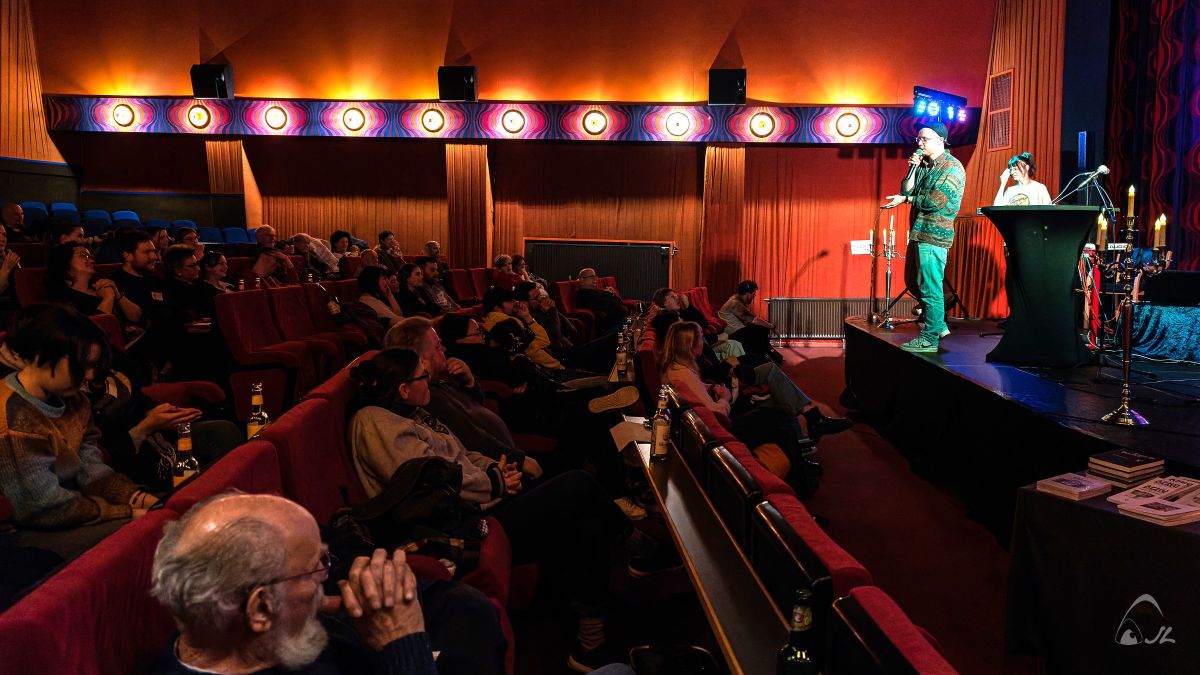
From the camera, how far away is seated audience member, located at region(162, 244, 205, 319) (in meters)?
4.98

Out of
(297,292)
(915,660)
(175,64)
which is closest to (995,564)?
(915,660)

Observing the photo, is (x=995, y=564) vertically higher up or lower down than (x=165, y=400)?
lower down

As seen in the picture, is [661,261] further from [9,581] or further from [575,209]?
[9,581]

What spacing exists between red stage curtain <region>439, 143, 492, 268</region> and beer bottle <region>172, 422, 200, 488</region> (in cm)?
904

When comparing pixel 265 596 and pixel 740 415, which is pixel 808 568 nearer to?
pixel 265 596

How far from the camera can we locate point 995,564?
3.49 meters

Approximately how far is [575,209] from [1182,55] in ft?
23.3

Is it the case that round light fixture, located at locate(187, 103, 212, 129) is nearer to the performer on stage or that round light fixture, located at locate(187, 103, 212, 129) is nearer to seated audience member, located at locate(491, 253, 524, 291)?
seated audience member, located at locate(491, 253, 524, 291)

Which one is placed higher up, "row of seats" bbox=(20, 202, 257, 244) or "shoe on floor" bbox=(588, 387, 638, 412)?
"row of seats" bbox=(20, 202, 257, 244)

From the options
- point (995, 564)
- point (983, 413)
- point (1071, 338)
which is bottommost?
point (995, 564)

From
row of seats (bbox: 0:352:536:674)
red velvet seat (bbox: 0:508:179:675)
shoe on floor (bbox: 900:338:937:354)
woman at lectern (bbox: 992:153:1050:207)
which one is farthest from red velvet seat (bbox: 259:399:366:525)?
woman at lectern (bbox: 992:153:1050:207)

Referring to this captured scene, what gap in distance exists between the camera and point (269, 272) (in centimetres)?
642

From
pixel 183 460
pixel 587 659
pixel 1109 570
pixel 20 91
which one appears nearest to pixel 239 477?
pixel 183 460

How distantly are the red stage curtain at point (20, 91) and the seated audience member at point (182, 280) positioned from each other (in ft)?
24.4
